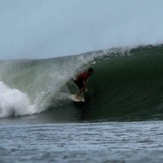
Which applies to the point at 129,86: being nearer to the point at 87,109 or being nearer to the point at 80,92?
the point at 80,92

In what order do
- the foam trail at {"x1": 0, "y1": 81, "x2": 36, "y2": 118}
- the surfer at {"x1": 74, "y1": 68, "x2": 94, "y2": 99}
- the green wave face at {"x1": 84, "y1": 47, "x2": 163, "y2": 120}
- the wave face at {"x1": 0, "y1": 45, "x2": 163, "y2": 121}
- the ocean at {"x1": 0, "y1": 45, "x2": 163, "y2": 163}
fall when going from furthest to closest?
the foam trail at {"x1": 0, "y1": 81, "x2": 36, "y2": 118}
the surfer at {"x1": 74, "y1": 68, "x2": 94, "y2": 99}
the wave face at {"x1": 0, "y1": 45, "x2": 163, "y2": 121}
the green wave face at {"x1": 84, "y1": 47, "x2": 163, "y2": 120}
the ocean at {"x1": 0, "y1": 45, "x2": 163, "y2": 163}

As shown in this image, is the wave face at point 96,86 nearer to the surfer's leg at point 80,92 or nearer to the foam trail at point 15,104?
the foam trail at point 15,104

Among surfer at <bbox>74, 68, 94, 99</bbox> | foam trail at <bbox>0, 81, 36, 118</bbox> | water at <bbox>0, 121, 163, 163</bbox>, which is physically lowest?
water at <bbox>0, 121, 163, 163</bbox>

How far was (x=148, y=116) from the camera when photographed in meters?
14.3

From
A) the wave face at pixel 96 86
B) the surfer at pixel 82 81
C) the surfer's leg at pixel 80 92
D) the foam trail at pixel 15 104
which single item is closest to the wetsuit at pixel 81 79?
the surfer at pixel 82 81

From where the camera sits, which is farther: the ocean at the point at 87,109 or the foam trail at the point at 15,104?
the foam trail at the point at 15,104

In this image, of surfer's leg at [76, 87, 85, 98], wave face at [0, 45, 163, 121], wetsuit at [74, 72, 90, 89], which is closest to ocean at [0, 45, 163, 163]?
wave face at [0, 45, 163, 121]

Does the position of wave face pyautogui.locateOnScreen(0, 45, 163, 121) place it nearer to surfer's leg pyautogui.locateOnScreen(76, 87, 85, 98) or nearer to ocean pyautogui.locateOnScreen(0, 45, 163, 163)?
ocean pyautogui.locateOnScreen(0, 45, 163, 163)

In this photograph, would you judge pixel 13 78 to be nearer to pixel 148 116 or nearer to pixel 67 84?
pixel 67 84

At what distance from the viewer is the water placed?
730cm

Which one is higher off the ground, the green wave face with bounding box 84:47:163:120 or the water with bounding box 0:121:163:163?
the green wave face with bounding box 84:47:163:120

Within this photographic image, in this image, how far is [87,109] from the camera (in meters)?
17.3

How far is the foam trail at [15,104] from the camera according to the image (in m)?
19.0

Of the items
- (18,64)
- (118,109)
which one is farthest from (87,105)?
(18,64)
